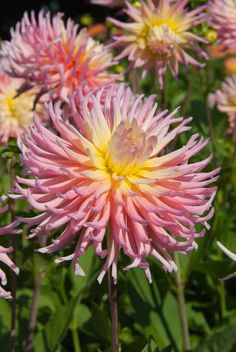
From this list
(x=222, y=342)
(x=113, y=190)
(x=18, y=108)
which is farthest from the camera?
(x=18, y=108)

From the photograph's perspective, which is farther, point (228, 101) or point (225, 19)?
point (228, 101)

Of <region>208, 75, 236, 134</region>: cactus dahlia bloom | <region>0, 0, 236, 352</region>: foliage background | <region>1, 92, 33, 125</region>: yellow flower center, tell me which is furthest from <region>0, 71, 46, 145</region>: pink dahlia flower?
<region>208, 75, 236, 134</region>: cactus dahlia bloom

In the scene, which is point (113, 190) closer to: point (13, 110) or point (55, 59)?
point (55, 59)

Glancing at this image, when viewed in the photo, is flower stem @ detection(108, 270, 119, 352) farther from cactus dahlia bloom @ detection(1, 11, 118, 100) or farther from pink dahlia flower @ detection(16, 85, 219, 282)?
cactus dahlia bloom @ detection(1, 11, 118, 100)

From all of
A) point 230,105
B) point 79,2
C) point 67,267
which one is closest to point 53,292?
point 67,267

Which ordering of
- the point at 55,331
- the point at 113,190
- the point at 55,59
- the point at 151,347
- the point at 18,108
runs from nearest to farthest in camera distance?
the point at 113,190 < the point at 151,347 < the point at 55,331 < the point at 55,59 < the point at 18,108

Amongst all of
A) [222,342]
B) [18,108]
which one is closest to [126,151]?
[222,342]

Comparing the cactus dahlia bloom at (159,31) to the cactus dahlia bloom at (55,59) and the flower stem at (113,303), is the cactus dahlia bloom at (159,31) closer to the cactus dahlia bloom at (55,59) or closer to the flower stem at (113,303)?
the cactus dahlia bloom at (55,59)
